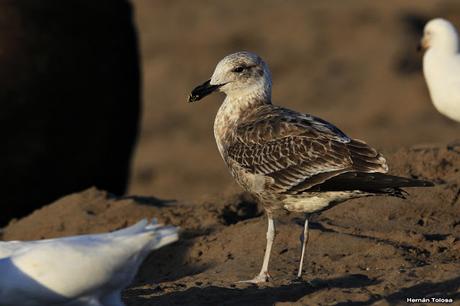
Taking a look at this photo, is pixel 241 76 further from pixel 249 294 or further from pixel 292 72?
pixel 292 72

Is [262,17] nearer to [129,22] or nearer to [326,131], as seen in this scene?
[129,22]

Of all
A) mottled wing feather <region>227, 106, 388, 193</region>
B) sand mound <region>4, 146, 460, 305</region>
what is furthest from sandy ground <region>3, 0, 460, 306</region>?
mottled wing feather <region>227, 106, 388, 193</region>

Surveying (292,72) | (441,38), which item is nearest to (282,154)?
(441,38)

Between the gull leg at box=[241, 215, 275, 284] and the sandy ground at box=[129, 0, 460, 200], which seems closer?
the gull leg at box=[241, 215, 275, 284]

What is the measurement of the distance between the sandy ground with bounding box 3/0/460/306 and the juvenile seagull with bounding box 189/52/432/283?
0.49 metres

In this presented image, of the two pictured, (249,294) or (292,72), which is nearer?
(249,294)

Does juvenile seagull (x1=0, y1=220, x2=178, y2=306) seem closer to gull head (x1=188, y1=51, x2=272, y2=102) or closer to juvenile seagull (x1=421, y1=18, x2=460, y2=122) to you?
gull head (x1=188, y1=51, x2=272, y2=102)

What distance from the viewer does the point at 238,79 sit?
27.6ft

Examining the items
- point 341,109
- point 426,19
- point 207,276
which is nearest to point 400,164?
point 207,276

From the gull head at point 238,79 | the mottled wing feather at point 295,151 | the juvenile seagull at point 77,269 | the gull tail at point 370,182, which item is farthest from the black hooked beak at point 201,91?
the juvenile seagull at point 77,269

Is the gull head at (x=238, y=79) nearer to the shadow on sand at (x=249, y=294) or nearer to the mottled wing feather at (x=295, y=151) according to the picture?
the mottled wing feather at (x=295, y=151)

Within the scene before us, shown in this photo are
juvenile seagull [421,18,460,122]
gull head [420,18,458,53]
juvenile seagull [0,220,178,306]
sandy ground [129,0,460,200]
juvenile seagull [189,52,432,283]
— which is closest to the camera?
juvenile seagull [0,220,178,306]

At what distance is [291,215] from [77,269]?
9.96ft

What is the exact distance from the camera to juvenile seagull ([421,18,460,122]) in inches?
412
